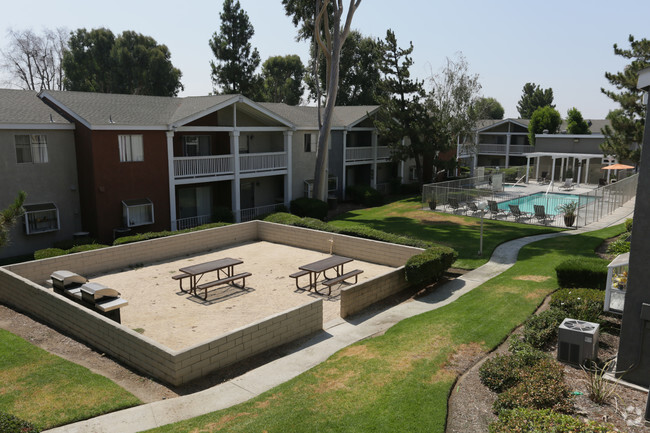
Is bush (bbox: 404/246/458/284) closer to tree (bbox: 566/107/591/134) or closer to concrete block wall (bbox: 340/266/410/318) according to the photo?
concrete block wall (bbox: 340/266/410/318)

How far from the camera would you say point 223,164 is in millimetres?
27531

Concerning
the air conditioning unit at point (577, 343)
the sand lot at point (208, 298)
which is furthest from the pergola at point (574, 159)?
the air conditioning unit at point (577, 343)

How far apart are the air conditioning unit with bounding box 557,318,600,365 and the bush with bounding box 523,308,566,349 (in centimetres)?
70

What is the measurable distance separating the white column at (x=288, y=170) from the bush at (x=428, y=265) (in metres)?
15.9

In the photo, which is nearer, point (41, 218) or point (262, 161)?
point (41, 218)

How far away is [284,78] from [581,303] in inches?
2742

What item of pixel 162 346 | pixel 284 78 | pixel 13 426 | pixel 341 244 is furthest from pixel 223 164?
pixel 284 78

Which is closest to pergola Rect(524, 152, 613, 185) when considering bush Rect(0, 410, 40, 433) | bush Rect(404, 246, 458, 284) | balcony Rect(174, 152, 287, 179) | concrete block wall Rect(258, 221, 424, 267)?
balcony Rect(174, 152, 287, 179)

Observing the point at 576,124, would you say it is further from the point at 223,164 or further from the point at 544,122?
the point at 223,164

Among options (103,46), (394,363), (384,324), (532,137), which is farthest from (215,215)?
(103,46)

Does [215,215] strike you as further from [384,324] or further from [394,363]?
[394,363]

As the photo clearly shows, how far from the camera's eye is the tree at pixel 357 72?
5953cm

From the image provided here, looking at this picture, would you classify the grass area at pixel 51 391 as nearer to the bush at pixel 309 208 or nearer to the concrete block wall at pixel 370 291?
the concrete block wall at pixel 370 291

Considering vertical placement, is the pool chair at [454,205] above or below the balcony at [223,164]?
below
